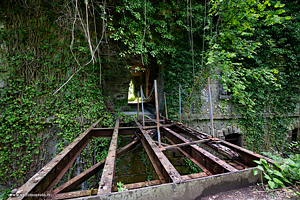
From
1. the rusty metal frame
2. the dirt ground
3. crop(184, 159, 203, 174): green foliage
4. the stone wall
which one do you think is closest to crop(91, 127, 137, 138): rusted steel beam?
the rusty metal frame

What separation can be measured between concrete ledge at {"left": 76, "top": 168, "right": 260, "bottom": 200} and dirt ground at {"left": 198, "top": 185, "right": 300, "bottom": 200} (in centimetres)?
3

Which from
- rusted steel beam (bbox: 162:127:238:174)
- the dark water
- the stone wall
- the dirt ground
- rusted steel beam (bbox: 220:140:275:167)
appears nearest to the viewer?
the dirt ground

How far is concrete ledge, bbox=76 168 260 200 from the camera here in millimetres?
1037

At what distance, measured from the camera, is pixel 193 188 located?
3.75 ft

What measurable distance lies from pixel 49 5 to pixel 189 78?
5429mm

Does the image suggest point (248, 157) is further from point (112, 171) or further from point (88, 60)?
point (88, 60)

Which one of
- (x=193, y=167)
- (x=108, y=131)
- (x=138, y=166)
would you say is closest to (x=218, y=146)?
(x=108, y=131)

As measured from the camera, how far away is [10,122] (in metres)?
3.46

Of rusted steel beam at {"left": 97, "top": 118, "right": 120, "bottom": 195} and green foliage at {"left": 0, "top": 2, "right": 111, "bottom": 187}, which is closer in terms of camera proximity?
rusted steel beam at {"left": 97, "top": 118, "right": 120, "bottom": 195}

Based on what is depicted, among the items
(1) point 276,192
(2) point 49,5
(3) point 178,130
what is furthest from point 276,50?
(2) point 49,5

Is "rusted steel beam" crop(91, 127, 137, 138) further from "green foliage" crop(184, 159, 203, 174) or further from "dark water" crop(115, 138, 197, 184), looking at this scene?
"green foliage" crop(184, 159, 203, 174)

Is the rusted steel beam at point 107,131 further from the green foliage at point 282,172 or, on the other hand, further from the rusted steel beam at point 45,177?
the green foliage at point 282,172

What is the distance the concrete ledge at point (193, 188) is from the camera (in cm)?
104

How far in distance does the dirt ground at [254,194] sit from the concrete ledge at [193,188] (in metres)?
0.03
